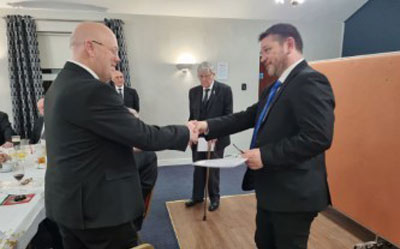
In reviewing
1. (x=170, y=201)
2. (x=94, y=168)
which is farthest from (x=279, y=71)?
(x=170, y=201)

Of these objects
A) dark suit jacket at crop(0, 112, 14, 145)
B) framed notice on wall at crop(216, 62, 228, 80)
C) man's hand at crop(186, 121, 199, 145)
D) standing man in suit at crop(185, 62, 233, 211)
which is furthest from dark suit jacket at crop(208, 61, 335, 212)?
framed notice on wall at crop(216, 62, 228, 80)

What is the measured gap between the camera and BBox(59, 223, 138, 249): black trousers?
3.91ft

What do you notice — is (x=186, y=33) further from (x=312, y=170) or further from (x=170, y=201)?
(x=312, y=170)

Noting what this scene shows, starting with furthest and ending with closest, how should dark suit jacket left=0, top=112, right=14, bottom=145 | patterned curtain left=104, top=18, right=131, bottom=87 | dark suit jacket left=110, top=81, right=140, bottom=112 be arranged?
1. patterned curtain left=104, top=18, right=131, bottom=87
2. dark suit jacket left=110, top=81, right=140, bottom=112
3. dark suit jacket left=0, top=112, right=14, bottom=145

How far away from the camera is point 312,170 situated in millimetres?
1290

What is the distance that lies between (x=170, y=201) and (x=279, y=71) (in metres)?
2.35

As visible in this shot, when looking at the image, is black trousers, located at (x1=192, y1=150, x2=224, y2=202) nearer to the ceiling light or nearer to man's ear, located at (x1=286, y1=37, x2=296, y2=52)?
man's ear, located at (x1=286, y1=37, x2=296, y2=52)

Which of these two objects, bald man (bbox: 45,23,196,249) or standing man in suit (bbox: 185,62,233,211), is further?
standing man in suit (bbox: 185,62,233,211)

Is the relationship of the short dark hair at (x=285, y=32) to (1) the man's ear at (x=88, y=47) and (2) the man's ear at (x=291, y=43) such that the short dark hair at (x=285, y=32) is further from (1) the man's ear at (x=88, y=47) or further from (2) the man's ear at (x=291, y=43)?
(1) the man's ear at (x=88, y=47)

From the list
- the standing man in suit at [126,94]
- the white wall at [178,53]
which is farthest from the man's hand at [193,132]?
the white wall at [178,53]

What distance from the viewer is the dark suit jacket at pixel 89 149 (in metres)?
1.08

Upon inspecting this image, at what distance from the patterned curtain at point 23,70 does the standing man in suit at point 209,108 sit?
2.42 meters

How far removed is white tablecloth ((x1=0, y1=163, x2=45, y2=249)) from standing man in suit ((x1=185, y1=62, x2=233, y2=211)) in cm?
166

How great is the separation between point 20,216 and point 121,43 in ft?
10.6
